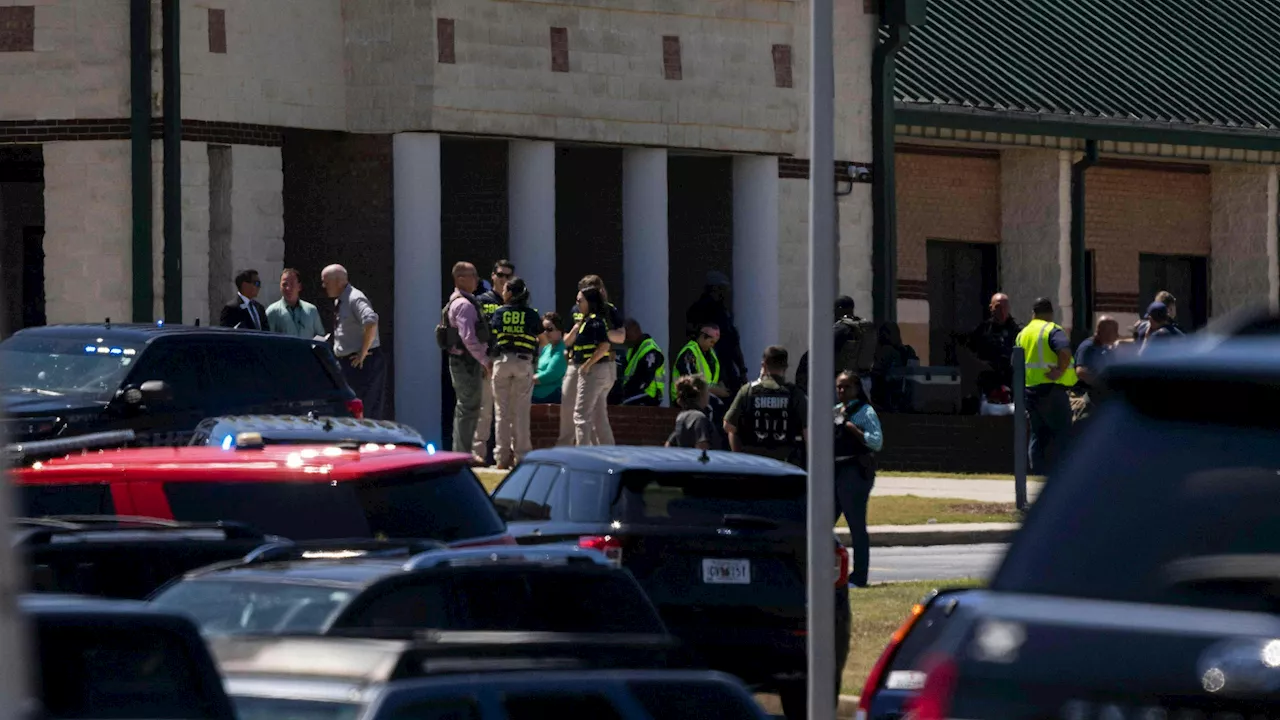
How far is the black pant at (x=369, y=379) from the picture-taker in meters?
22.9

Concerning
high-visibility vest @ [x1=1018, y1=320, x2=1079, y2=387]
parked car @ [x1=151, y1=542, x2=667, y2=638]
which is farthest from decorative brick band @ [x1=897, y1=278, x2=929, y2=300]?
parked car @ [x1=151, y1=542, x2=667, y2=638]

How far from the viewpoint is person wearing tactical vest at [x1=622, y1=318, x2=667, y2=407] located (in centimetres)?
2561

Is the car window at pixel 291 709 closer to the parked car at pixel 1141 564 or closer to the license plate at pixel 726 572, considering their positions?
the parked car at pixel 1141 564

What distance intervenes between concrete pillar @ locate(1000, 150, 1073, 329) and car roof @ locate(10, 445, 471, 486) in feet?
85.6

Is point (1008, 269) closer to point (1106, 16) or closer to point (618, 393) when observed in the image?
point (1106, 16)

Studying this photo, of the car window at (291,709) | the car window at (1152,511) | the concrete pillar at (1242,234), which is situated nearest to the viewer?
the car window at (1152,511)

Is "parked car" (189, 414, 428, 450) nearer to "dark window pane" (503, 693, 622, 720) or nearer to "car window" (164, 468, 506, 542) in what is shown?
"car window" (164, 468, 506, 542)

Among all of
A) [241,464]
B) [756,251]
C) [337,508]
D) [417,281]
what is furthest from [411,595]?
[756,251]

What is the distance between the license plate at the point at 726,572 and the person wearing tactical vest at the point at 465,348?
37.3 feet

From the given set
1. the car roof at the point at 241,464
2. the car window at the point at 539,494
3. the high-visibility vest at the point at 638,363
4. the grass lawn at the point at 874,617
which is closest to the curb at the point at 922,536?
the grass lawn at the point at 874,617

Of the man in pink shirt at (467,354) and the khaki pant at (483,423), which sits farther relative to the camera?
the khaki pant at (483,423)

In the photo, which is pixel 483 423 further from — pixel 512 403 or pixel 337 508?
pixel 337 508

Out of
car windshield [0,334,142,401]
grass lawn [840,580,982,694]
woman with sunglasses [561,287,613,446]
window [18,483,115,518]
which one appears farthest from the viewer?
woman with sunglasses [561,287,613,446]

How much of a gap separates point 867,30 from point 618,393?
9.01 meters
